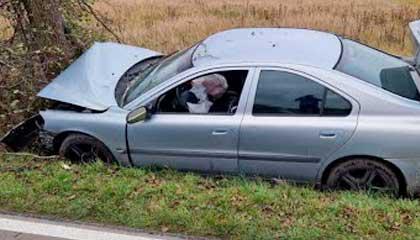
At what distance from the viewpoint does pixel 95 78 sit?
5.62 meters

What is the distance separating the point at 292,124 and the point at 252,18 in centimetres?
1059

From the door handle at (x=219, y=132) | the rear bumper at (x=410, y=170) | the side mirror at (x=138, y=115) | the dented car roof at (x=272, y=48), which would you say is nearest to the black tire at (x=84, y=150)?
the side mirror at (x=138, y=115)

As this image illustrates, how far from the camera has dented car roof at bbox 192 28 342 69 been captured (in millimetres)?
4793

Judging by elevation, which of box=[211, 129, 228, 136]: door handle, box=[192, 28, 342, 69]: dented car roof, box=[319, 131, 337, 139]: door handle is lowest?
box=[211, 129, 228, 136]: door handle

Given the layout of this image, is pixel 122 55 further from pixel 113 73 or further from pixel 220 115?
pixel 220 115

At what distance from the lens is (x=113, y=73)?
5785 millimetres

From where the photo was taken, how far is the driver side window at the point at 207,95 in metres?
4.84

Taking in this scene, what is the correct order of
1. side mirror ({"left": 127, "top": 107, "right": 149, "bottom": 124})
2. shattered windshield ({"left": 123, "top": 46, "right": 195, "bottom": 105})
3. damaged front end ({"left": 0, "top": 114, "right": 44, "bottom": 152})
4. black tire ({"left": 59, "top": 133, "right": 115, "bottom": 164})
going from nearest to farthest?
side mirror ({"left": 127, "top": 107, "right": 149, "bottom": 124}), shattered windshield ({"left": 123, "top": 46, "right": 195, "bottom": 105}), black tire ({"left": 59, "top": 133, "right": 115, "bottom": 164}), damaged front end ({"left": 0, "top": 114, "right": 44, "bottom": 152})

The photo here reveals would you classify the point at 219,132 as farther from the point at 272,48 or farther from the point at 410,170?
the point at 410,170

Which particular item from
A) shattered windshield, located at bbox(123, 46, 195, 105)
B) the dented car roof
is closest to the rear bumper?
the dented car roof

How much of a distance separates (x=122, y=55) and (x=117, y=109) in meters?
1.22

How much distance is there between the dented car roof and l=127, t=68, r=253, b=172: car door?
0.67 ft

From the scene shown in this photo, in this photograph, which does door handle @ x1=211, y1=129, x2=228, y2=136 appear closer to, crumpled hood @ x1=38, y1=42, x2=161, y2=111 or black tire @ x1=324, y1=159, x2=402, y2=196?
black tire @ x1=324, y1=159, x2=402, y2=196

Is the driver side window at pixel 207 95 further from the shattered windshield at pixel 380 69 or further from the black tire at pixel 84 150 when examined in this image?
the shattered windshield at pixel 380 69
